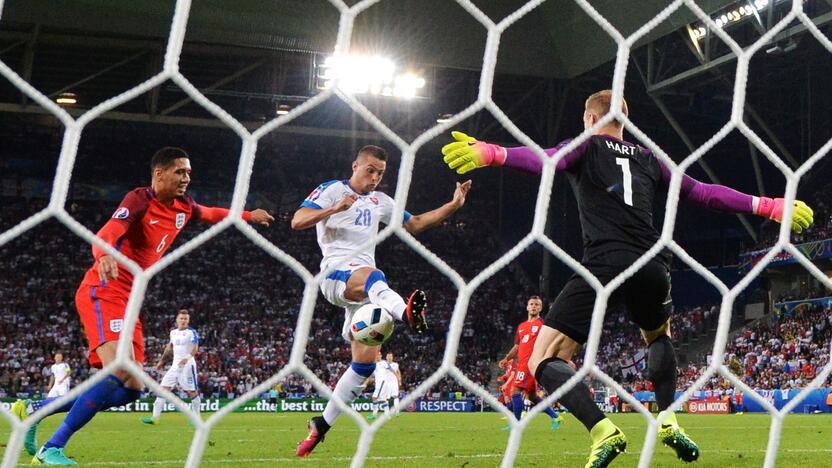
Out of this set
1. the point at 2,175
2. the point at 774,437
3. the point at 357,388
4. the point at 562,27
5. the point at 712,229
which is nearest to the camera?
the point at 774,437

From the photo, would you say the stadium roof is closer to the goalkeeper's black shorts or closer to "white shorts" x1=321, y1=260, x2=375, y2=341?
"white shorts" x1=321, y1=260, x2=375, y2=341

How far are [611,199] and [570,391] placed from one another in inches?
30.1

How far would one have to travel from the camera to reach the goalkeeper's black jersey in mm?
3516

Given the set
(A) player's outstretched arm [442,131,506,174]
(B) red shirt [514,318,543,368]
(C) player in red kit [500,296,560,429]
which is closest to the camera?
(A) player's outstretched arm [442,131,506,174]

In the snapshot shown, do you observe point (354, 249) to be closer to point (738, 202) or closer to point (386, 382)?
point (738, 202)

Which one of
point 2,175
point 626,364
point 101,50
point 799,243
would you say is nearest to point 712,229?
point 799,243

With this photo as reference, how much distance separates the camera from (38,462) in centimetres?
436

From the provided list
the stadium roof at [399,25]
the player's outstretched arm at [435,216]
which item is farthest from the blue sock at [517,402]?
the stadium roof at [399,25]

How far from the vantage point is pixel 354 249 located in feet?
16.5

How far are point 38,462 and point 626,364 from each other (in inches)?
723

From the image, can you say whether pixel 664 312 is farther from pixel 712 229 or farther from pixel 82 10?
pixel 712 229

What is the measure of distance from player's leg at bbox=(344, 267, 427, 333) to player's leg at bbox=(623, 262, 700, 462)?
0.95 m

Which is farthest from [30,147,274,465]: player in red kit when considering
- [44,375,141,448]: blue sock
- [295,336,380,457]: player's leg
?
[295,336,380,457]: player's leg

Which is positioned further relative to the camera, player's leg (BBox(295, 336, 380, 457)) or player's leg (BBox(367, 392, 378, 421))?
player's leg (BBox(367, 392, 378, 421))
